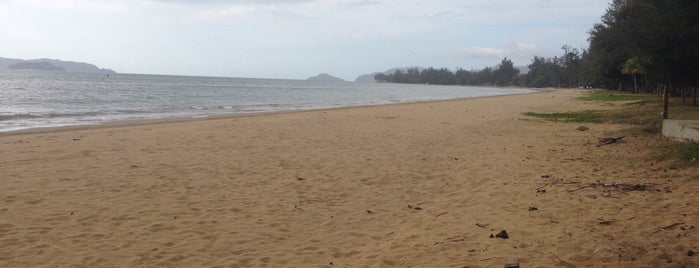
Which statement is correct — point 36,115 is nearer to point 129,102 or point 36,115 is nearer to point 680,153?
point 129,102

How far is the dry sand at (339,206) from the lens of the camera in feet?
16.2

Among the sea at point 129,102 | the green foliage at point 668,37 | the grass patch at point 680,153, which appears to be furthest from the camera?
the sea at point 129,102

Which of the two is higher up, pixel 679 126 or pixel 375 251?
pixel 679 126

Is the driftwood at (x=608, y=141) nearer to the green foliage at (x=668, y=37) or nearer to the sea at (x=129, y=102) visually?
the green foliage at (x=668, y=37)

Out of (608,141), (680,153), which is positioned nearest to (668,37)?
(608,141)

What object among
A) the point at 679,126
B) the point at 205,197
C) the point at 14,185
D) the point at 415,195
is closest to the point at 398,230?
the point at 415,195

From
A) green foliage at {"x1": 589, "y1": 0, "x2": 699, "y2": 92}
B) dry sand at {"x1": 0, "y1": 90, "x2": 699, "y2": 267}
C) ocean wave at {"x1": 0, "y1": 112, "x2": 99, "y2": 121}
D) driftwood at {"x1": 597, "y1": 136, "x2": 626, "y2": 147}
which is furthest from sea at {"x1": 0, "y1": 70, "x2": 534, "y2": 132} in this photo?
green foliage at {"x1": 589, "y1": 0, "x2": 699, "y2": 92}

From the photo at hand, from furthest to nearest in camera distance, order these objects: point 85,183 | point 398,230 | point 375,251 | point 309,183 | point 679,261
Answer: point 309,183
point 85,183
point 398,230
point 375,251
point 679,261

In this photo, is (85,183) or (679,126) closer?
(85,183)

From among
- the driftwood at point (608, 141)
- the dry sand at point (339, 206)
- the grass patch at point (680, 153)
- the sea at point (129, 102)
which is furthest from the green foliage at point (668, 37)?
the sea at point (129, 102)

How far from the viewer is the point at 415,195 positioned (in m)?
7.91

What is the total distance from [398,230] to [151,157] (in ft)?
21.8

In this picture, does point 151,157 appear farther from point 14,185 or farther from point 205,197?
point 205,197

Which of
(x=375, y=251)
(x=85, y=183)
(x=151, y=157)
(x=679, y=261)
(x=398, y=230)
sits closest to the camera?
(x=679, y=261)
